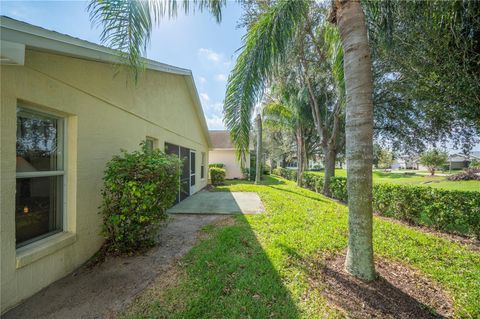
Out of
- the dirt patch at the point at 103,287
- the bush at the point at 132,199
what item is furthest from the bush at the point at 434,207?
the bush at the point at 132,199

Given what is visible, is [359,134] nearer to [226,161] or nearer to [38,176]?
[38,176]

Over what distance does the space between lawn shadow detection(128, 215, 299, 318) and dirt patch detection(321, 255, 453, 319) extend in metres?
0.76

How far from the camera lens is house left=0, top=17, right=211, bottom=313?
2.48 m

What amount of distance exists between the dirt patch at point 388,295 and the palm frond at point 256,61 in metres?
2.96

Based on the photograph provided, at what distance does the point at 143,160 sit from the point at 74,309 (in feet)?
7.83

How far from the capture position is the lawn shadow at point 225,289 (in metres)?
2.58

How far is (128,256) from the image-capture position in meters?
4.00

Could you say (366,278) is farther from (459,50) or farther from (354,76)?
(459,50)

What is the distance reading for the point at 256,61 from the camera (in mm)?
4355

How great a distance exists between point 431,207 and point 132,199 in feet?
25.5

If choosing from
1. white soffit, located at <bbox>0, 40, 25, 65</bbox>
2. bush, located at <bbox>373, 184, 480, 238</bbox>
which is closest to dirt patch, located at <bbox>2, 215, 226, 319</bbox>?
white soffit, located at <bbox>0, 40, 25, 65</bbox>

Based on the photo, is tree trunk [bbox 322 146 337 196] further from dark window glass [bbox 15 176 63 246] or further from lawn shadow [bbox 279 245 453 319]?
dark window glass [bbox 15 176 63 246]

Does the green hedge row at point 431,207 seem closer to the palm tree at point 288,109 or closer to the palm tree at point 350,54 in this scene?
the palm tree at point 350,54

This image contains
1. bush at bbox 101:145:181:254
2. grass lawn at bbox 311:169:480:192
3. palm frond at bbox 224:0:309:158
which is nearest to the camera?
bush at bbox 101:145:181:254
